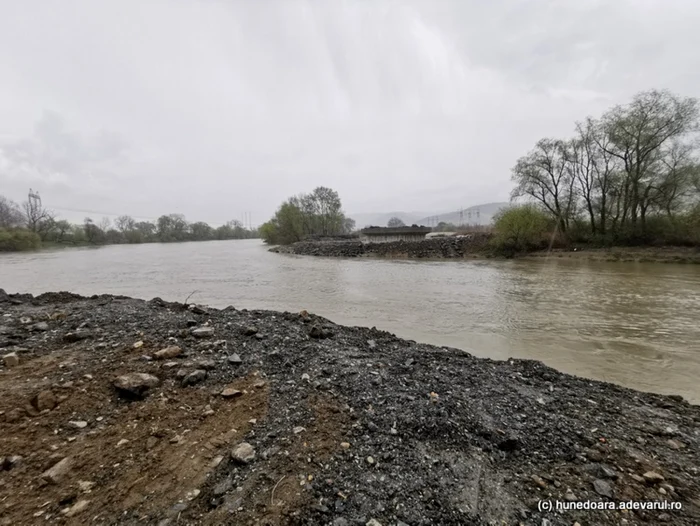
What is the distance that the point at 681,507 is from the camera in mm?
2012

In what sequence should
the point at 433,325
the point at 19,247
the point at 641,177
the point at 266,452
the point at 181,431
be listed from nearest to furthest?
the point at 266,452, the point at 181,431, the point at 433,325, the point at 641,177, the point at 19,247

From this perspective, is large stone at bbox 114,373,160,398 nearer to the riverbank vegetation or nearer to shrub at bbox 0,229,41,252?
the riverbank vegetation

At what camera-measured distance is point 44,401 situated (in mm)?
2877

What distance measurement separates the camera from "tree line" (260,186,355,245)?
189 ft

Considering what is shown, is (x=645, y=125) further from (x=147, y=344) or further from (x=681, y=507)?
(x=147, y=344)

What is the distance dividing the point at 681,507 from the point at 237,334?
16.6ft

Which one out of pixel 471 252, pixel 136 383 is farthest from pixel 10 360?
pixel 471 252

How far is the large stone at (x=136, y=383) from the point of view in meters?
3.12

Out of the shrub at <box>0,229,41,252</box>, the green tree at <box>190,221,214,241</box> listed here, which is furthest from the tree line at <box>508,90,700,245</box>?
the green tree at <box>190,221,214,241</box>

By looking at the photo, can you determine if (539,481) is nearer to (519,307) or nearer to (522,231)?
(519,307)

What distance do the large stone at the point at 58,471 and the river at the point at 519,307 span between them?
5.94m

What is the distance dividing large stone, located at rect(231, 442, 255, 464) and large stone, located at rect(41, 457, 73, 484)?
3.72 feet

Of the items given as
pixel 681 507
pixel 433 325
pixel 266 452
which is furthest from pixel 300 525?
pixel 433 325

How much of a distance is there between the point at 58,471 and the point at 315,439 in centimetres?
184
